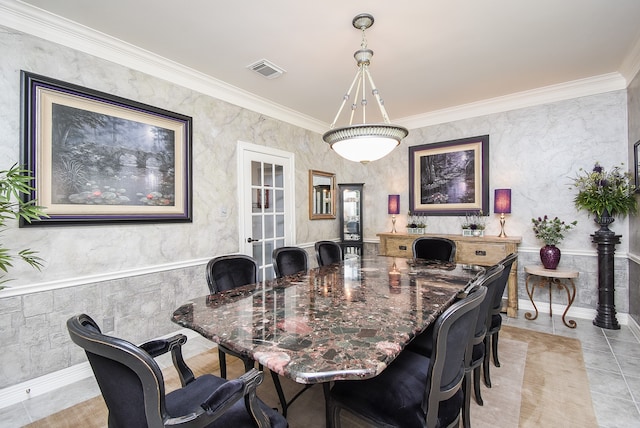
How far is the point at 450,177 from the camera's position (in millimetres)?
4359

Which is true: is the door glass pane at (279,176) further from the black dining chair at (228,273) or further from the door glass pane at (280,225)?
the black dining chair at (228,273)

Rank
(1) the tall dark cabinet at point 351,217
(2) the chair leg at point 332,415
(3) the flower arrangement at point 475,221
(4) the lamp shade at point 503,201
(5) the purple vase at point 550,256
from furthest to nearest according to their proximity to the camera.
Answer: (1) the tall dark cabinet at point 351,217
(3) the flower arrangement at point 475,221
(4) the lamp shade at point 503,201
(5) the purple vase at point 550,256
(2) the chair leg at point 332,415

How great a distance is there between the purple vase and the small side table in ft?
0.20

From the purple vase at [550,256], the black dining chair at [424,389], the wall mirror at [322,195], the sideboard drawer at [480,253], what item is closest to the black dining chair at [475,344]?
the black dining chair at [424,389]

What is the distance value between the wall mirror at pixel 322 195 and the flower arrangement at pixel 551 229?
2.97 meters

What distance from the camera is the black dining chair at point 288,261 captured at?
2631 mm

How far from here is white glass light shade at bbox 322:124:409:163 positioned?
78.2 inches

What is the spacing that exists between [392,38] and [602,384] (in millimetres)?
3243

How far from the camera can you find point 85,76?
2.43 meters

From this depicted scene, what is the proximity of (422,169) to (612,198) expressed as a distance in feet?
7.22


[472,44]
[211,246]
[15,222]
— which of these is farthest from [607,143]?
[15,222]

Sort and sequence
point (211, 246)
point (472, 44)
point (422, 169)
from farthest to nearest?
point (422, 169), point (211, 246), point (472, 44)

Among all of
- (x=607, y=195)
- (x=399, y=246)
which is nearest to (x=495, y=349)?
(x=399, y=246)

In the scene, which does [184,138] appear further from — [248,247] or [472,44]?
[472,44]
